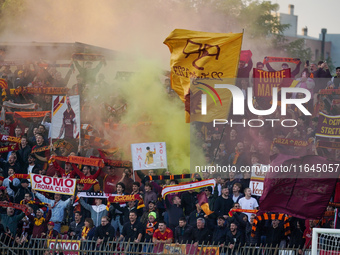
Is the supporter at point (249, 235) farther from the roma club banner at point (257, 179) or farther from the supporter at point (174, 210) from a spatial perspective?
the supporter at point (174, 210)

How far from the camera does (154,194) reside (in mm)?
12906

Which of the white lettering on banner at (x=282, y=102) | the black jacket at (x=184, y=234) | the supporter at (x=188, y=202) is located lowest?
the black jacket at (x=184, y=234)

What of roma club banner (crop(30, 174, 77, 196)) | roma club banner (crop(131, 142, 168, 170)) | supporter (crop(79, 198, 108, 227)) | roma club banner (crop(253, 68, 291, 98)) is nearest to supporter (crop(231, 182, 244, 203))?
roma club banner (crop(131, 142, 168, 170))

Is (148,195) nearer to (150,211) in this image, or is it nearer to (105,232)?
(150,211)

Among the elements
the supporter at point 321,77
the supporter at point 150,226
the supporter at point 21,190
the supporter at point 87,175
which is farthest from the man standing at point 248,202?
the supporter at point 21,190

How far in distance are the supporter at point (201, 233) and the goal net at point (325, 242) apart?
2.64 metres

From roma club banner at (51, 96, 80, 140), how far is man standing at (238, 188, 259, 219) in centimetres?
431

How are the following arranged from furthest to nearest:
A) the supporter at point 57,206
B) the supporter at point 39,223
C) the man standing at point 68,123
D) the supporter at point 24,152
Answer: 1. the man standing at point 68,123
2. the supporter at point 24,152
3. the supporter at point 57,206
4. the supporter at point 39,223

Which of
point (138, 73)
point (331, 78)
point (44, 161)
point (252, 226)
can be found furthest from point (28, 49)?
point (252, 226)

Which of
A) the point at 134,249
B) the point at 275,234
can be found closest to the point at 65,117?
the point at 134,249

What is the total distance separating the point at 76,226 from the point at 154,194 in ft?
4.80

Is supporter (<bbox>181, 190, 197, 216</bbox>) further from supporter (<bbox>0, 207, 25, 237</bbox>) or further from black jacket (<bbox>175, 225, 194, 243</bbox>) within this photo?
supporter (<bbox>0, 207, 25, 237</bbox>)

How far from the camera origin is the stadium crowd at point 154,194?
11.7 metres

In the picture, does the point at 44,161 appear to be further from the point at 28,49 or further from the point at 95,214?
the point at 28,49
